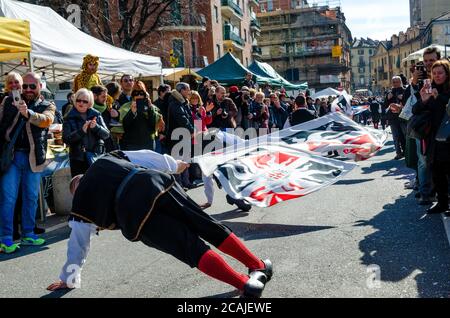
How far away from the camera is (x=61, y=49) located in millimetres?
10266

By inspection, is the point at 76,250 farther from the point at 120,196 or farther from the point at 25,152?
the point at 25,152

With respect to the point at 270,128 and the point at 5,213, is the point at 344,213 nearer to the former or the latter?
the point at 5,213

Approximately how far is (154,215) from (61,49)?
7232mm

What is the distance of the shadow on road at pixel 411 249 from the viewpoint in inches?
179

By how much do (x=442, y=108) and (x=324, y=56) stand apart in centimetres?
10244

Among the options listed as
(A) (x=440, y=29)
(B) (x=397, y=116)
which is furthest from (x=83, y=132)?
(A) (x=440, y=29)

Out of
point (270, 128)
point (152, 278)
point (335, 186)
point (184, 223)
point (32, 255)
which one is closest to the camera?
point (184, 223)

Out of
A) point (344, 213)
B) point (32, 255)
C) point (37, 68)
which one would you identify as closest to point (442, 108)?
point (344, 213)

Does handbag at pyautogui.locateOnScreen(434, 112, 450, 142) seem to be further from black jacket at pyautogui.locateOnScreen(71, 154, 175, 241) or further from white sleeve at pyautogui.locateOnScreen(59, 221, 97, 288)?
white sleeve at pyautogui.locateOnScreen(59, 221, 97, 288)

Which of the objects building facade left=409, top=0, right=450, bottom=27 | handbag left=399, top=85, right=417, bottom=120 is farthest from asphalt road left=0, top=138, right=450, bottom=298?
building facade left=409, top=0, right=450, bottom=27

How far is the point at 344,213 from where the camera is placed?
748 cm

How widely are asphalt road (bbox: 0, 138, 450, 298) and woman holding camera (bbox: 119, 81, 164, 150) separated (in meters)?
1.75

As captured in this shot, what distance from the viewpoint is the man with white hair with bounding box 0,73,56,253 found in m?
6.59

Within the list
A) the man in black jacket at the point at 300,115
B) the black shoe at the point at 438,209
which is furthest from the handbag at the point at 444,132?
the man in black jacket at the point at 300,115
